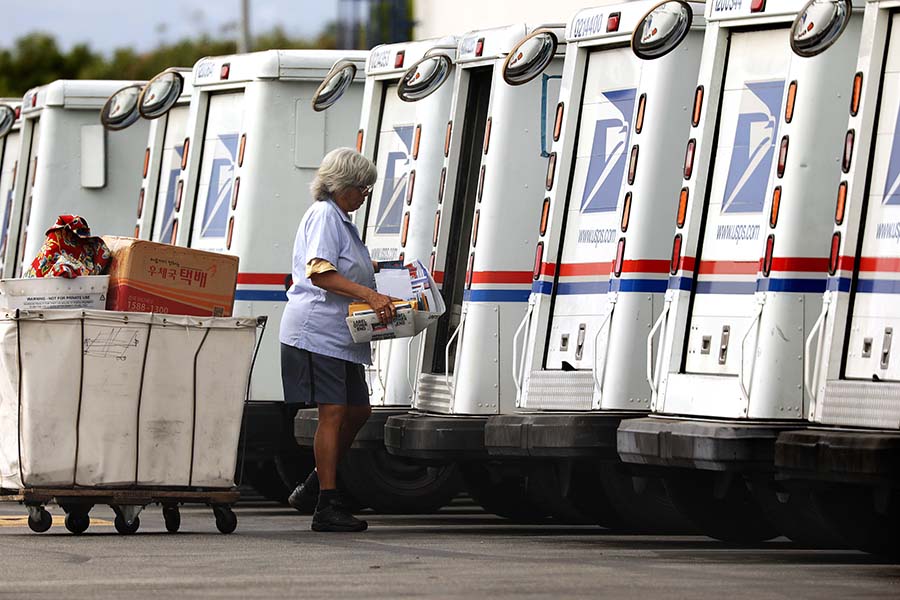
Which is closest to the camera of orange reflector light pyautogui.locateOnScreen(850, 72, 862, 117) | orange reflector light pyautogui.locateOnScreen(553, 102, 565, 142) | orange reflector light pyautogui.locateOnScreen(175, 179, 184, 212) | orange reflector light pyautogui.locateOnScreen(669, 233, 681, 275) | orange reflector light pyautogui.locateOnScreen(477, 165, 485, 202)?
orange reflector light pyautogui.locateOnScreen(850, 72, 862, 117)

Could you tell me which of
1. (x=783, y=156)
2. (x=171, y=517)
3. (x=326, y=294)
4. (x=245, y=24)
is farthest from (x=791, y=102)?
(x=245, y=24)

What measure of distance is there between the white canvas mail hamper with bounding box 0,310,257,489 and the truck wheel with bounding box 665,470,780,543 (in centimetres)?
219

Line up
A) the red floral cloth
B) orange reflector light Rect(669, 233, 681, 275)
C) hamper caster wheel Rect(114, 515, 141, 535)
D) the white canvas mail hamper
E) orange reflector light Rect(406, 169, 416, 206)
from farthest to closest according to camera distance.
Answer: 1. orange reflector light Rect(406, 169, 416, 206)
2. hamper caster wheel Rect(114, 515, 141, 535)
3. the red floral cloth
4. the white canvas mail hamper
5. orange reflector light Rect(669, 233, 681, 275)

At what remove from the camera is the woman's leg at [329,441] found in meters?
11.5

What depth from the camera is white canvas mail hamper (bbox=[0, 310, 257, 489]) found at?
11.0m

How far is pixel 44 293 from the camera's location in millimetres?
11195

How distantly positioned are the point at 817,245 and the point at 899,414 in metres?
1.18

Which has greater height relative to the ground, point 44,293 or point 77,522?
point 44,293

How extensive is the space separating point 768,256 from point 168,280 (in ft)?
9.98

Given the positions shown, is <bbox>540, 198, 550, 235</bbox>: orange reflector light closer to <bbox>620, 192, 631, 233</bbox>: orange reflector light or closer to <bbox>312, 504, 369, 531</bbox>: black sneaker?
<bbox>620, 192, 631, 233</bbox>: orange reflector light

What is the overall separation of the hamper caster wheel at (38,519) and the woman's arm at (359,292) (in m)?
1.76

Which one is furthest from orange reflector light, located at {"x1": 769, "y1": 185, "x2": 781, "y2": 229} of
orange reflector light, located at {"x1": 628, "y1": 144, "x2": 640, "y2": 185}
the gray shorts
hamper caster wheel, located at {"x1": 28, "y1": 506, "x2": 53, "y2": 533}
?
hamper caster wheel, located at {"x1": 28, "y1": 506, "x2": 53, "y2": 533}

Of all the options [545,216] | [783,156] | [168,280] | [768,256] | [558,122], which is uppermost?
[558,122]

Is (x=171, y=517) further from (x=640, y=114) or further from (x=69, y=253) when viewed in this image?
(x=640, y=114)
